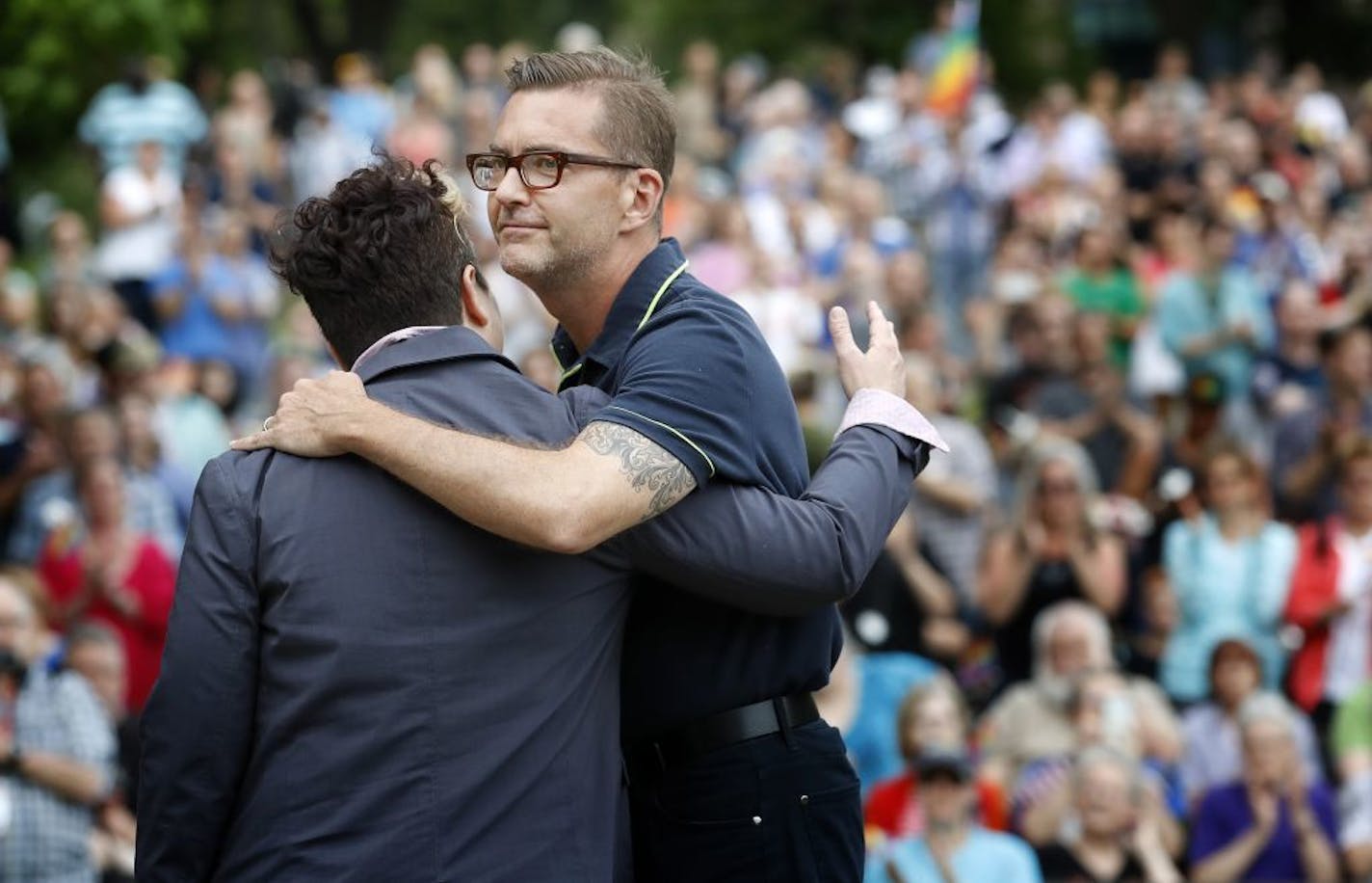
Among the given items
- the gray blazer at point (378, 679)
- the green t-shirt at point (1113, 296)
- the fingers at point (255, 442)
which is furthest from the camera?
the green t-shirt at point (1113, 296)

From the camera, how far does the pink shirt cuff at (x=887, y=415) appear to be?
12.3 feet

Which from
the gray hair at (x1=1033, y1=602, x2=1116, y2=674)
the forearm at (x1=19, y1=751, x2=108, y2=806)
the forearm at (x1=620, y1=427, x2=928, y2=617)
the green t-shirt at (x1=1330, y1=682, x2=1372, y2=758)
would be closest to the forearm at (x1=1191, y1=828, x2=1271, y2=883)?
the green t-shirt at (x1=1330, y1=682, x2=1372, y2=758)

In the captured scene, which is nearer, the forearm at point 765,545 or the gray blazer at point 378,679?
the gray blazer at point 378,679

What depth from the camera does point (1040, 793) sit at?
24.9 feet

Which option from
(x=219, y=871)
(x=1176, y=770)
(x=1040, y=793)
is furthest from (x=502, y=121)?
(x=1176, y=770)

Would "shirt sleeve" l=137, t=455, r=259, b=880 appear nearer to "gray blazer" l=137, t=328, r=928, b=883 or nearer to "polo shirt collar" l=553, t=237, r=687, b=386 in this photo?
"gray blazer" l=137, t=328, r=928, b=883

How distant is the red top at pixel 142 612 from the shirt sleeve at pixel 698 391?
5.32 m

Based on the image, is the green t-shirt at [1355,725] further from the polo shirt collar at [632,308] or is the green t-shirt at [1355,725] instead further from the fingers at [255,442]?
the fingers at [255,442]

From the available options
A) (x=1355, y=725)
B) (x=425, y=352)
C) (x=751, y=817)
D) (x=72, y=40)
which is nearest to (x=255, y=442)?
(x=425, y=352)

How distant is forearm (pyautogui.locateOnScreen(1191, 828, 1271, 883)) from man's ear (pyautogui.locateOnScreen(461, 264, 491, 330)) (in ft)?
16.3

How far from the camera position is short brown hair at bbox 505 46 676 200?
147 inches

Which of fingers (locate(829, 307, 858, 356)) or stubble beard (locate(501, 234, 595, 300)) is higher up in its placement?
stubble beard (locate(501, 234, 595, 300))

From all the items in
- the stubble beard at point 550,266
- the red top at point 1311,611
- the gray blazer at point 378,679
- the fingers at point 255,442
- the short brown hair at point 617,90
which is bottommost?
the red top at point 1311,611

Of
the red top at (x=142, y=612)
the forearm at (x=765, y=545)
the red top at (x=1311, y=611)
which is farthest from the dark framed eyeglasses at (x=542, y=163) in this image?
the red top at (x=1311, y=611)
